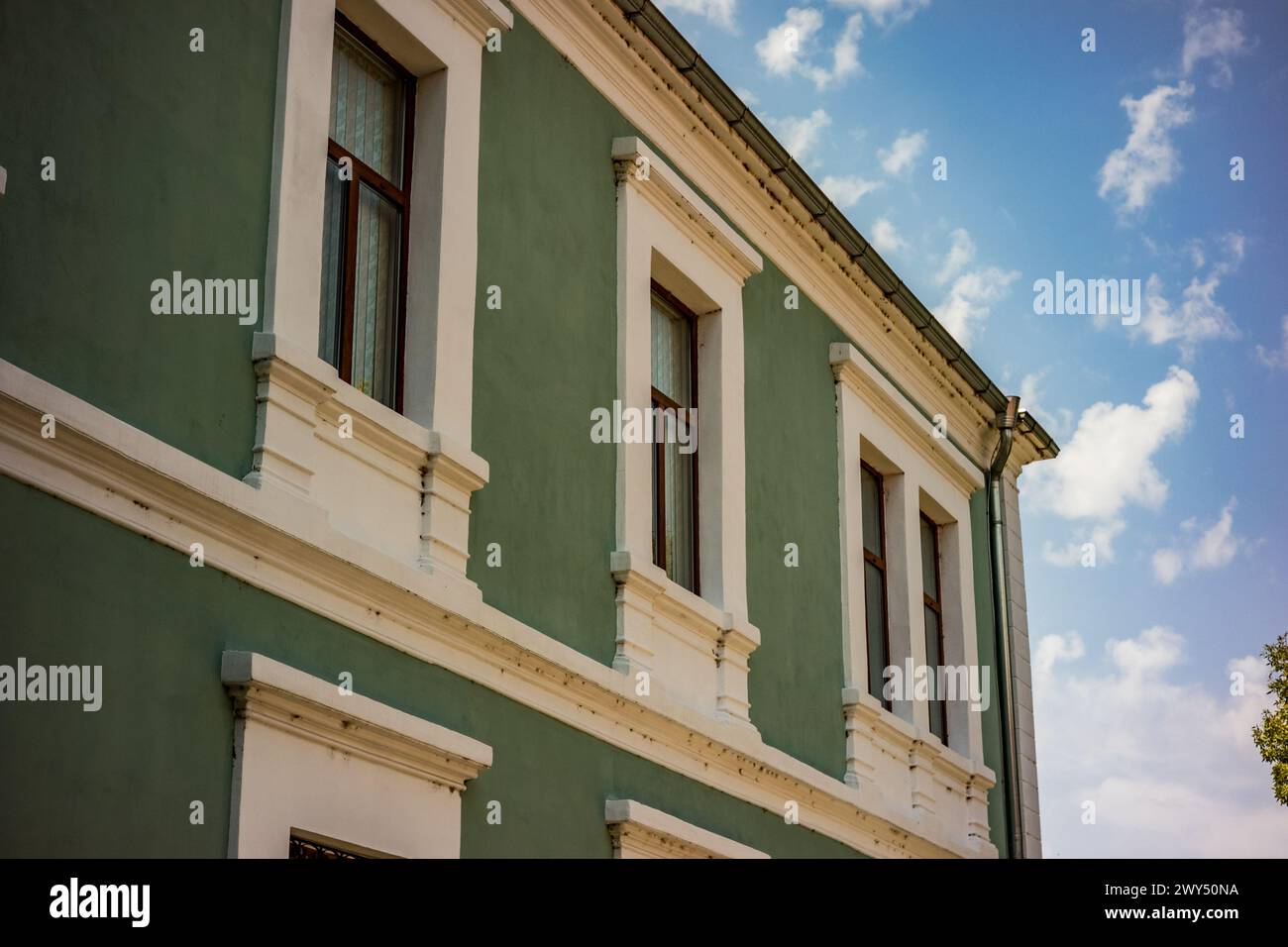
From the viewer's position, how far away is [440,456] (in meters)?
9.27

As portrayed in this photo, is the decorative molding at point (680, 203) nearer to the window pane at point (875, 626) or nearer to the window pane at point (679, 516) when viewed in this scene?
the window pane at point (679, 516)

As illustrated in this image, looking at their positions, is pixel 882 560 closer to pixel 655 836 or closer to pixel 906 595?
pixel 906 595

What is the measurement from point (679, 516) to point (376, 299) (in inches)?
132

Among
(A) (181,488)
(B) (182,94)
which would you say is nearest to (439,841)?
(A) (181,488)

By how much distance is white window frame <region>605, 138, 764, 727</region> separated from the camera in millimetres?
11086

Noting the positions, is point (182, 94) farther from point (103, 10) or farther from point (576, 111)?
point (576, 111)

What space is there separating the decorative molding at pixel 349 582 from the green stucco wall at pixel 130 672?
0.09 metres

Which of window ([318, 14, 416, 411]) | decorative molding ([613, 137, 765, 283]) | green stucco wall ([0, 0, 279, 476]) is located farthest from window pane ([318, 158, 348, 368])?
decorative molding ([613, 137, 765, 283])

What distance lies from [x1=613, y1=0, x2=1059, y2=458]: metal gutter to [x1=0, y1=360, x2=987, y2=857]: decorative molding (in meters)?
4.17

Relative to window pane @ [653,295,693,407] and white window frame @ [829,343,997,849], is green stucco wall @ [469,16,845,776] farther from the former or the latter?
white window frame @ [829,343,997,849]

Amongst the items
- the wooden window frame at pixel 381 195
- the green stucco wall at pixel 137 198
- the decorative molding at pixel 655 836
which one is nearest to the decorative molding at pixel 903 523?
the decorative molding at pixel 655 836

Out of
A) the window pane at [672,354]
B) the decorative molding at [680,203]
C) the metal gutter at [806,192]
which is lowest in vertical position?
the window pane at [672,354]

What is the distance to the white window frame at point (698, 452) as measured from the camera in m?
11.1

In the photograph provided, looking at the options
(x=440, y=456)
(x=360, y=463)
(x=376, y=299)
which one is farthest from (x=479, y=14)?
(x=360, y=463)
